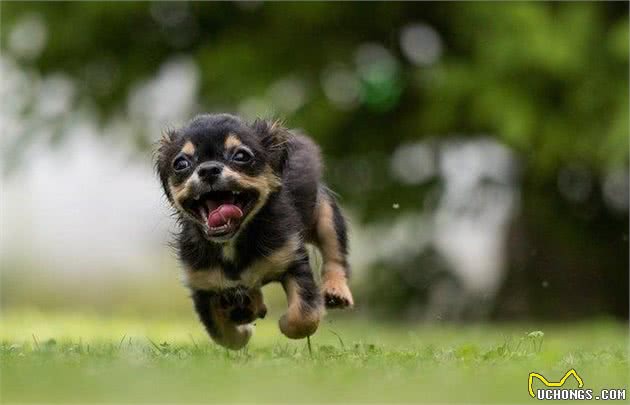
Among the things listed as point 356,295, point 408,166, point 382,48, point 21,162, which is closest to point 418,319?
point 356,295

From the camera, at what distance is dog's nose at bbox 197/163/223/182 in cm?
677

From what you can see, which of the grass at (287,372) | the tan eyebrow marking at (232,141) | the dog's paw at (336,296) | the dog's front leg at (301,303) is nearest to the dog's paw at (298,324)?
the dog's front leg at (301,303)

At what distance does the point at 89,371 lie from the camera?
621 centimetres

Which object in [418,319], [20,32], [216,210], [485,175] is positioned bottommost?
[418,319]

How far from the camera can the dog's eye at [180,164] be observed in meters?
6.96

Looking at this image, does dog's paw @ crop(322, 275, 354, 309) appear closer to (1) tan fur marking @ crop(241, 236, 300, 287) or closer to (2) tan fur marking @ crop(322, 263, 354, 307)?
(2) tan fur marking @ crop(322, 263, 354, 307)

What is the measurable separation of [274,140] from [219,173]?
0.67 meters

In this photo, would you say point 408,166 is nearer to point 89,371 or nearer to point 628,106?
point 628,106

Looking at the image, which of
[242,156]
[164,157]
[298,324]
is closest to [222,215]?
[242,156]

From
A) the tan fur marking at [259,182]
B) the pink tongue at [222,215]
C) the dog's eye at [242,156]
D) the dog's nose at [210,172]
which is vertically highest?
the dog's eye at [242,156]

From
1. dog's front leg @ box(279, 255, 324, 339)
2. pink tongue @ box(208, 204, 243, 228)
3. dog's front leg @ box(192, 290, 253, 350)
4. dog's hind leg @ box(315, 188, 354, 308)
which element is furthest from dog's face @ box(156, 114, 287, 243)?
dog's hind leg @ box(315, 188, 354, 308)

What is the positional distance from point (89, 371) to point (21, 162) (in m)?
10.4

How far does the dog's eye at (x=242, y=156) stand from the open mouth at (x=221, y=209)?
0.57 ft

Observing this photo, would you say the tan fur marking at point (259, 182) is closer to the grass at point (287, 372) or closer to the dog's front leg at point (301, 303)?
the dog's front leg at point (301, 303)
